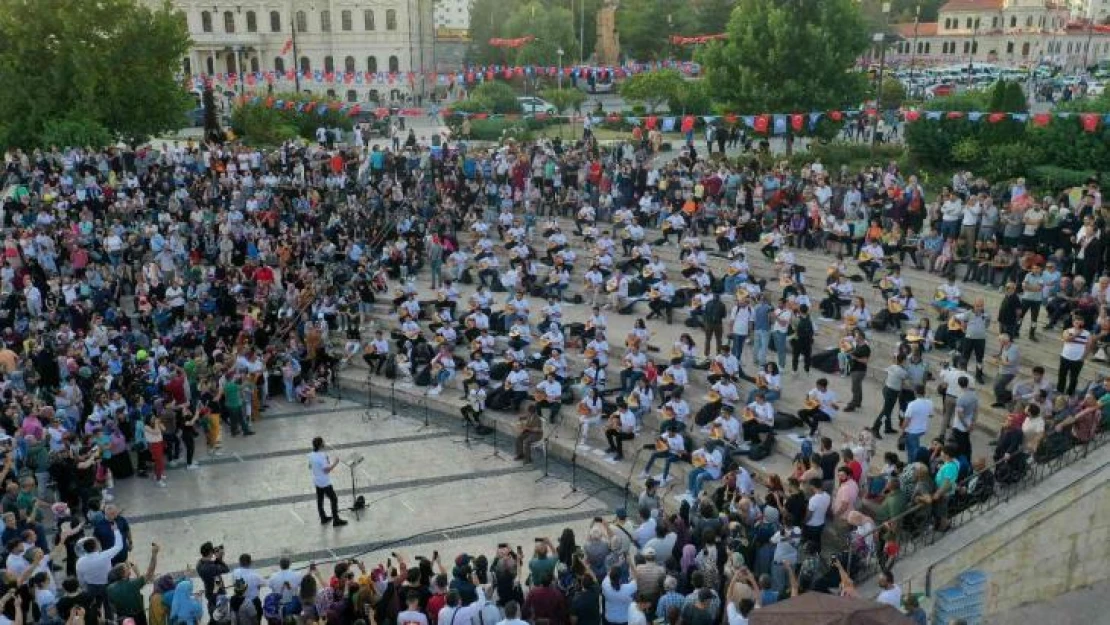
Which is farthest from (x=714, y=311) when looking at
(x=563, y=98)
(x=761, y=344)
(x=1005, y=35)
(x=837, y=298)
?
(x=1005, y=35)

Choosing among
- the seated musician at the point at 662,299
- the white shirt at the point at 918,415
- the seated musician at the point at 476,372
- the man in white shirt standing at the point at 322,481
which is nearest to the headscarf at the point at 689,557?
the white shirt at the point at 918,415

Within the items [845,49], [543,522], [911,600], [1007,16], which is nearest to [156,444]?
[543,522]

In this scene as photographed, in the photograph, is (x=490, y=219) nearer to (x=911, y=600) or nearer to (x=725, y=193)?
(x=725, y=193)

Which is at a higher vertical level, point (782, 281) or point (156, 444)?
point (782, 281)

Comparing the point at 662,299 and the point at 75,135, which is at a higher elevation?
the point at 75,135

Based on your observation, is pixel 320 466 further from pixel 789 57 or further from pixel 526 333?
pixel 789 57

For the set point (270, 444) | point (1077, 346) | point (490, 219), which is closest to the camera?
point (1077, 346)

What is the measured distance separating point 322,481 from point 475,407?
4.10 m

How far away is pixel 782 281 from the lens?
18656 millimetres

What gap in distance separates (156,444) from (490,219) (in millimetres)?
12124

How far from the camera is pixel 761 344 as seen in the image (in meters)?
17.5

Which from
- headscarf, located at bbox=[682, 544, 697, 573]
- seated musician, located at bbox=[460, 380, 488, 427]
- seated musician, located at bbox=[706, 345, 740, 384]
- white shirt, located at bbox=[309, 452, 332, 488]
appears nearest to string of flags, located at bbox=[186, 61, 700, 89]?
seated musician, located at bbox=[460, 380, 488, 427]

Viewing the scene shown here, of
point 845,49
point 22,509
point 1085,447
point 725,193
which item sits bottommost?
point 22,509

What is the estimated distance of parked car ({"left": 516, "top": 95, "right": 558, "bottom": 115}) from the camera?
53656 millimetres
